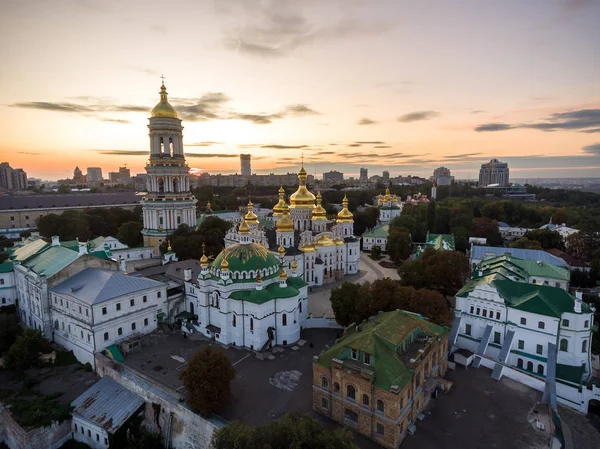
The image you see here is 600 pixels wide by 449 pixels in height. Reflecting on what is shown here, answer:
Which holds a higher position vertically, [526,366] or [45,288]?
[45,288]

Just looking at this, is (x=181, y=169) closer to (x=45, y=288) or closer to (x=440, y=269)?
(x=45, y=288)

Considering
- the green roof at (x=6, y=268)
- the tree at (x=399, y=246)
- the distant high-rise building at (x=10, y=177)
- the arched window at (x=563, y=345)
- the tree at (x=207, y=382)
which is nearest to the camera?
the tree at (x=207, y=382)

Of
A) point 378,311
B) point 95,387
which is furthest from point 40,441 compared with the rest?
point 378,311

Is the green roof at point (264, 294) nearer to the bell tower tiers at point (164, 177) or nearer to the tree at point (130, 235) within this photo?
the bell tower tiers at point (164, 177)

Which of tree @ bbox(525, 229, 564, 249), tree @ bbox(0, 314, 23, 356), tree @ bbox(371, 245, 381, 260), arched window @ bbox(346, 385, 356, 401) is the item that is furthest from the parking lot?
tree @ bbox(525, 229, 564, 249)

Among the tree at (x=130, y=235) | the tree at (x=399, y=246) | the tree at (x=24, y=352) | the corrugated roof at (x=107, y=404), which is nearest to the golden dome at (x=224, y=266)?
the corrugated roof at (x=107, y=404)

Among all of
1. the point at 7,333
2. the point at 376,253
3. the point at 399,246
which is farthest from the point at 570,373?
the point at 7,333
